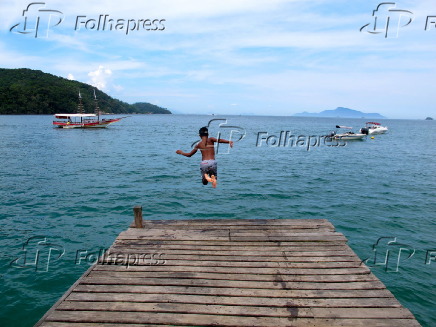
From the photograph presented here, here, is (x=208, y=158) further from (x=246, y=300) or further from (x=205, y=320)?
(x=205, y=320)

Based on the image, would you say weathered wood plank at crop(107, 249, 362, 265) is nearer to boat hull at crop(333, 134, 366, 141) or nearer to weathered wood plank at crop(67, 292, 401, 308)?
weathered wood plank at crop(67, 292, 401, 308)

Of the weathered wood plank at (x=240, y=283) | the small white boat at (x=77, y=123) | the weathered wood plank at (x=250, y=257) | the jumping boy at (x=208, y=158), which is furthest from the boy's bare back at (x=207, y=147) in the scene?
the small white boat at (x=77, y=123)

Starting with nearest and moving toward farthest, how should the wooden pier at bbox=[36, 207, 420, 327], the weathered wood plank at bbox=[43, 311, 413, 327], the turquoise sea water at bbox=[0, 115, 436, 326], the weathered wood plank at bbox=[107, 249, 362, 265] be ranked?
the weathered wood plank at bbox=[43, 311, 413, 327] → the wooden pier at bbox=[36, 207, 420, 327] → the weathered wood plank at bbox=[107, 249, 362, 265] → the turquoise sea water at bbox=[0, 115, 436, 326]

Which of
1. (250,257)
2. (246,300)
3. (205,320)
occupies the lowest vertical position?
(205,320)

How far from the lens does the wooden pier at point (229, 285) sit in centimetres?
604

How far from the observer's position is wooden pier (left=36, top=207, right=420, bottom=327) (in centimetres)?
604

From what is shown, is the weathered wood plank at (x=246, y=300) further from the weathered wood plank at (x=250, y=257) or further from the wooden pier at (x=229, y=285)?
the weathered wood plank at (x=250, y=257)

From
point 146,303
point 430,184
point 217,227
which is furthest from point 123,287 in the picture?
point 430,184

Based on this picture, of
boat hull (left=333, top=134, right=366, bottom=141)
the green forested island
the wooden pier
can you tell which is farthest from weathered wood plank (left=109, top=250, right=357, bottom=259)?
the green forested island

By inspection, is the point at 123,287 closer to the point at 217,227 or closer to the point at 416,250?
the point at 217,227

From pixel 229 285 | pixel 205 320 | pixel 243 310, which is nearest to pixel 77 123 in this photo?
pixel 229 285

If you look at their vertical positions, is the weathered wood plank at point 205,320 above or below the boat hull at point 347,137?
below

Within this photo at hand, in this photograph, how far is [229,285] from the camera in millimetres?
7039

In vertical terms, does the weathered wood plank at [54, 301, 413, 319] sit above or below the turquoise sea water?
above
